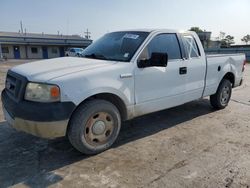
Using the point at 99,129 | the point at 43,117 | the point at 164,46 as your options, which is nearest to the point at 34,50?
the point at 164,46

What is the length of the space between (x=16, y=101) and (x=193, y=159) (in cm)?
259

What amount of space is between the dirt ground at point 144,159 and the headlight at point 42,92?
36.8 inches

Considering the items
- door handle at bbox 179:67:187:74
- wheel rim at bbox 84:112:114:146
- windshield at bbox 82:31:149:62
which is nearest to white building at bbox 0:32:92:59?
windshield at bbox 82:31:149:62

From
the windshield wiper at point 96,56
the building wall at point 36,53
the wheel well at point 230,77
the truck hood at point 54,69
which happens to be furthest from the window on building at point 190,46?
the building wall at point 36,53

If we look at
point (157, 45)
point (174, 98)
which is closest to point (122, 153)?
point (174, 98)

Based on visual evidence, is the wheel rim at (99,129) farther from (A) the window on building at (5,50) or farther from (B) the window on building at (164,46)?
(A) the window on building at (5,50)

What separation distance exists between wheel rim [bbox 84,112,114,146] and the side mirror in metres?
1.00

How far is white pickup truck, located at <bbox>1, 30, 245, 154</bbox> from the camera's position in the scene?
3.13m

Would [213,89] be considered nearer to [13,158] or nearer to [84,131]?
[84,131]

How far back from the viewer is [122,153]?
12.2ft

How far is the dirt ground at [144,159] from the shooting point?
9.81ft

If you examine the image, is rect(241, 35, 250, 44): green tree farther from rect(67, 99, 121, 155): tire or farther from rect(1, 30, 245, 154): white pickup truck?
rect(67, 99, 121, 155): tire

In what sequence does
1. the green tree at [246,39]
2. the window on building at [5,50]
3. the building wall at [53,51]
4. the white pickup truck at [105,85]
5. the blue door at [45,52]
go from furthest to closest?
the green tree at [246,39] < the building wall at [53,51] < the blue door at [45,52] < the window on building at [5,50] < the white pickup truck at [105,85]

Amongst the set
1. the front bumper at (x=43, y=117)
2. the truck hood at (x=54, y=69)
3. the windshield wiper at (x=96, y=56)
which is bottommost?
the front bumper at (x=43, y=117)
